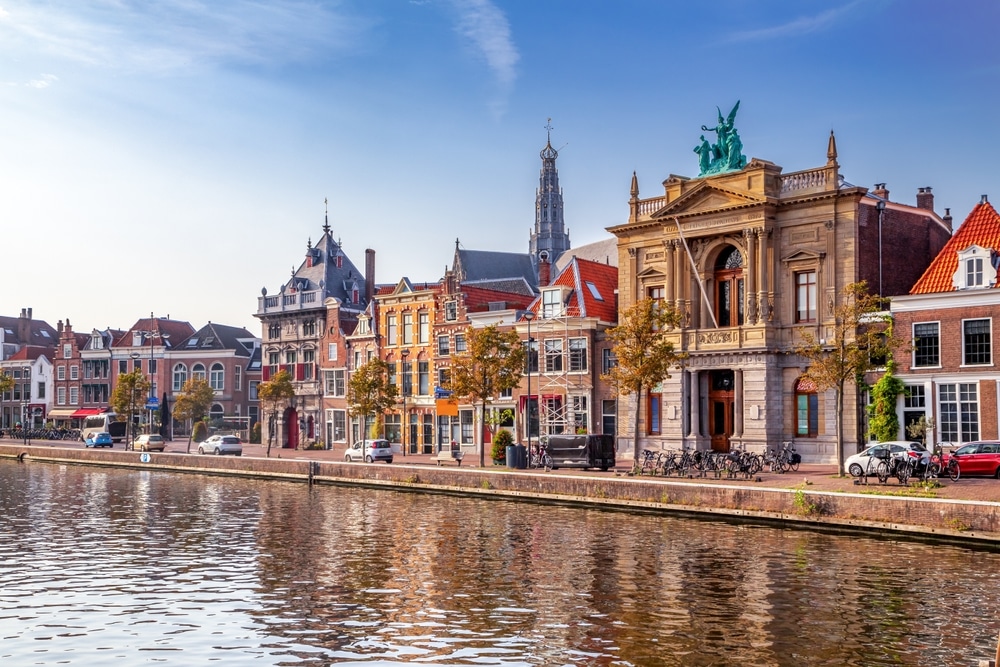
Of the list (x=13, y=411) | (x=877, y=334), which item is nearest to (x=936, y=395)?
(x=877, y=334)

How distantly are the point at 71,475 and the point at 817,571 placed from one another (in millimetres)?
47204

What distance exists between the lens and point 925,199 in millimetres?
56188

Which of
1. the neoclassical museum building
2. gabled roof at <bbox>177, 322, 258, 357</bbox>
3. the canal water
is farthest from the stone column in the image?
gabled roof at <bbox>177, 322, 258, 357</bbox>

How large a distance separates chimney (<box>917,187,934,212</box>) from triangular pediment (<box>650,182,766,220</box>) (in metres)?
10.7

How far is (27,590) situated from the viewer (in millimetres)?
24156

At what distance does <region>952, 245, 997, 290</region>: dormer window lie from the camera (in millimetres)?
45125

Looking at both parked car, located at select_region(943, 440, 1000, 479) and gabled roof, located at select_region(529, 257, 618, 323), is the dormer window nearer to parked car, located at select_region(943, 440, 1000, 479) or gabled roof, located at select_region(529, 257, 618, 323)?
parked car, located at select_region(943, 440, 1000, 479)

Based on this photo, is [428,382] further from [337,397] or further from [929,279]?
[929,279]

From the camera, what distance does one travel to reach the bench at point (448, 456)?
55.9 m

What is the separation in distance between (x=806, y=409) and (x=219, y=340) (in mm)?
65227

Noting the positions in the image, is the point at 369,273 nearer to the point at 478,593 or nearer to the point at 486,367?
the point at 486,367

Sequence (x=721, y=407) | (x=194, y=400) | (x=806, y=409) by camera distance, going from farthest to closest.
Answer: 1. (x=194, y=400)
2. (x=721, y=407)
3. (x=806, y=409)

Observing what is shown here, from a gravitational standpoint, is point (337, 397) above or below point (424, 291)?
below

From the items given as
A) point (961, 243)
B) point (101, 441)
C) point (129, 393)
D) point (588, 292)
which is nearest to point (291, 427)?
point (101, 441)
